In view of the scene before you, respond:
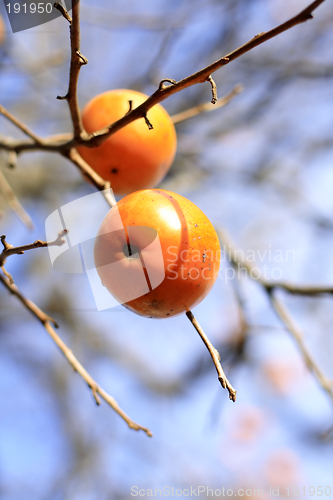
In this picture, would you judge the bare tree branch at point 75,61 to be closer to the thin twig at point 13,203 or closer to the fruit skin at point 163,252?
the fruit skin at point 163,252

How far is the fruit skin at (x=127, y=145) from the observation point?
1.15 metres

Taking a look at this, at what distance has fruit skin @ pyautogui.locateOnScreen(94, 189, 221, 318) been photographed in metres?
0.74

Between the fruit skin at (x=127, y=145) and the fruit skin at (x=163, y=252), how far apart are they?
1.33ft

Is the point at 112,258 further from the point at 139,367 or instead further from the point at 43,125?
the point at 139,367

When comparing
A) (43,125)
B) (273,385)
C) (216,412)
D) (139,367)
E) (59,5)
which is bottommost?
(273,385)

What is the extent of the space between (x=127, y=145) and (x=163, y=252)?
0.54m

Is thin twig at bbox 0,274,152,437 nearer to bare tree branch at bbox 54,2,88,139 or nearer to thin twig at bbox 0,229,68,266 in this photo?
thin twig at bbox 0,229,68,266

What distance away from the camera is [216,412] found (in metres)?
1.53

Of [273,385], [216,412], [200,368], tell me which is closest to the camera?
[216,412]

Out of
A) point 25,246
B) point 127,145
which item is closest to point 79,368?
point 25,246

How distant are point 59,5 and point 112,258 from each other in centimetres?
47

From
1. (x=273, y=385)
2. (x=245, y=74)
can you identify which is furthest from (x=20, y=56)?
(x=273, y=385)

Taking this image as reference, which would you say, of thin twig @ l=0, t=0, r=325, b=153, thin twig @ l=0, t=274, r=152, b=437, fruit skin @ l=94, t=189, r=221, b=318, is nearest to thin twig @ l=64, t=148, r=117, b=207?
thin twig @ l=0, t=0, r=325, b=153

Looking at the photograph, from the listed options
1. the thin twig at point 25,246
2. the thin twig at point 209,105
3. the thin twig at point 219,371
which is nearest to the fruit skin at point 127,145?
the thin twig at point 209,105
